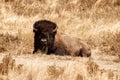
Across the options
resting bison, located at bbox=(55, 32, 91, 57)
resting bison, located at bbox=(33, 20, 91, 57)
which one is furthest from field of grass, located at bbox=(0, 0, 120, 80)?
resting bison, located at bbox=(33, 20, 91, 57)

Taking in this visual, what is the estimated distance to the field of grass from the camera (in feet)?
40.2

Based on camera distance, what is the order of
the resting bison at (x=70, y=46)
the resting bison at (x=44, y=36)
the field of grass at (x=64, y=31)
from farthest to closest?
the resting bison at (x=70, y=46) < the resting bison at (x=44, y=36) < the field of grass at (x=64, y=31)

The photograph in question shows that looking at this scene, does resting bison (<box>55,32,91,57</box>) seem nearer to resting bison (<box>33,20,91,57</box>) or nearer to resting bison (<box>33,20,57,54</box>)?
resting bison (<box>33,20,91,57</box>)

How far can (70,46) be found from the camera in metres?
19.5

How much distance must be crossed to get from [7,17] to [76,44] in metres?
5.92

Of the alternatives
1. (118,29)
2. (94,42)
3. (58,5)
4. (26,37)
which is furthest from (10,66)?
(58,5)

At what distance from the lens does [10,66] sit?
12.6m

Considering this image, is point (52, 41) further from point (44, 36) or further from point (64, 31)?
point (64, 31)

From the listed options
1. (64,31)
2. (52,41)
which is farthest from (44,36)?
(64,31)

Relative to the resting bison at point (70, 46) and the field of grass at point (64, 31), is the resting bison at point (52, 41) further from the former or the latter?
the field of grass at point (64, 31)

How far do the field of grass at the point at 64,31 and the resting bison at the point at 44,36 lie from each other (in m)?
0.64

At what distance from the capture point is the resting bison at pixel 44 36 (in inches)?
693

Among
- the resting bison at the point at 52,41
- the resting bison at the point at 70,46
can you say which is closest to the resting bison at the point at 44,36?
the resting bison at the point at 52,41

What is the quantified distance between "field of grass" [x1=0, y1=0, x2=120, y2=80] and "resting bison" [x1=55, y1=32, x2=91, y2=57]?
1.80 ft
